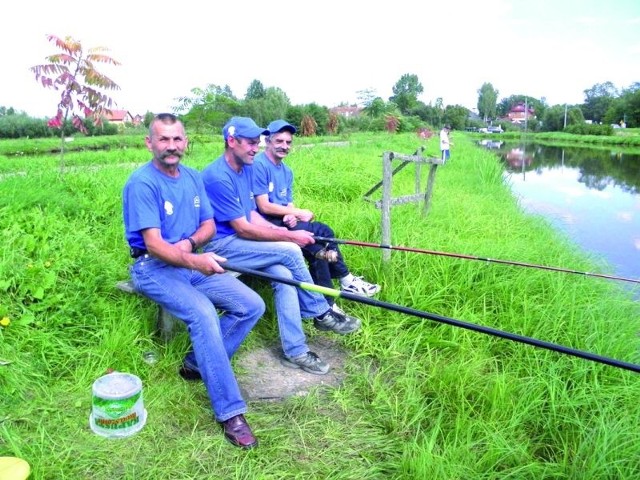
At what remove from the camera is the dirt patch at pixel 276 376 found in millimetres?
3049

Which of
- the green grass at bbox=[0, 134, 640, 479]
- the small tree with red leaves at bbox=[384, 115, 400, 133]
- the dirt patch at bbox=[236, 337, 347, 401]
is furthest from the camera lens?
the small tree with red leaves at bbox=[384, 115, 400, 133]

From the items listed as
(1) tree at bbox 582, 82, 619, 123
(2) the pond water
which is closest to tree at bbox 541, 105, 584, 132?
(1) tree at bbox 582, 82, 619, 123

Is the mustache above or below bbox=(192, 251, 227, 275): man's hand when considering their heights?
above

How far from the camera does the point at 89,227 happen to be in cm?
428

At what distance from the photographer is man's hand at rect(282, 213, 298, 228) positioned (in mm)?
3973

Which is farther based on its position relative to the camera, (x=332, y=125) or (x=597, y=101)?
(x=597, y=101)

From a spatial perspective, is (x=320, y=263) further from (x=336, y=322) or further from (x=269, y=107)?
(x=269, y=107)

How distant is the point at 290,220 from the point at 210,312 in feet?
4.60

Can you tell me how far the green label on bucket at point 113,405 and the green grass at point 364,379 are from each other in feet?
0.47

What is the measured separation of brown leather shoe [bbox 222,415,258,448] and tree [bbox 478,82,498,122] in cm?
9188

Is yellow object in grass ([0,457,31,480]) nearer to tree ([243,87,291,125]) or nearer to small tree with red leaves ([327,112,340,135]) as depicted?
tree ([243,87,291,125])

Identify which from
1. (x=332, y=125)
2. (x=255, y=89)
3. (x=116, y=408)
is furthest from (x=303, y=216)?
(x=255, y=89)

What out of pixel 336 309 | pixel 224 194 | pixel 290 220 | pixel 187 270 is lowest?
pixel 336 309

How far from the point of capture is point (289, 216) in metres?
3.98
